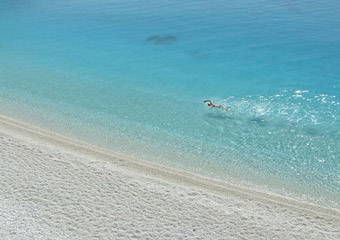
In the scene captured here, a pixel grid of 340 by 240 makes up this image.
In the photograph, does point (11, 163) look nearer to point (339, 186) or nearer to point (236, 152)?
point (236, 152)

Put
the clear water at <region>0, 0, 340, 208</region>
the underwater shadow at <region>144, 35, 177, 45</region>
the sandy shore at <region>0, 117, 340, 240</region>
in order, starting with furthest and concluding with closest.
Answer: the underwater shadow at <region>144, 35, 177, 45</region>
the clear water at <region>0, 0, 340, 208</region>
the sandy shore at <region>0, 117, 340, 240</region>

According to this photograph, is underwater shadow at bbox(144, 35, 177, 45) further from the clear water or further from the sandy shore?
the sandy shore

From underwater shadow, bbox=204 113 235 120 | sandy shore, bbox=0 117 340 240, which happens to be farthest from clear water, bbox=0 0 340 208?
sandy shore, bbox=0 117 340 240

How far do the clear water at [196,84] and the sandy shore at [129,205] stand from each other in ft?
4.30

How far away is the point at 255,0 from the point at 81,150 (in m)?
27.1

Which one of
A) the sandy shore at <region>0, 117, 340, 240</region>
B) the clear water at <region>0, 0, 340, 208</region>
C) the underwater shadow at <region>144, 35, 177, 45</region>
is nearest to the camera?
the sandy shore at <region>0, 117, 340, 240</region>

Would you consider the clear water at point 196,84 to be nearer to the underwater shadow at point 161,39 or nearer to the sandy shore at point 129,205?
the underwater shadow at point 161,39

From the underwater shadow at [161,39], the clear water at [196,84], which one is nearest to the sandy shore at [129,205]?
the clear water at [196,84]

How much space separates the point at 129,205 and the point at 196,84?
38.0 feet

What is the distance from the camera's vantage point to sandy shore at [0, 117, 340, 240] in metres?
12.6

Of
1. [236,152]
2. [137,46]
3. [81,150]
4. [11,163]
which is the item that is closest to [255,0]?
[137,46]

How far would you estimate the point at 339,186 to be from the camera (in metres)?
14.9

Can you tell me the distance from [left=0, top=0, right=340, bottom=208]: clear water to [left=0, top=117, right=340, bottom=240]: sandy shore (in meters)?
1.31

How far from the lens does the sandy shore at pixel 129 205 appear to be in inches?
496
